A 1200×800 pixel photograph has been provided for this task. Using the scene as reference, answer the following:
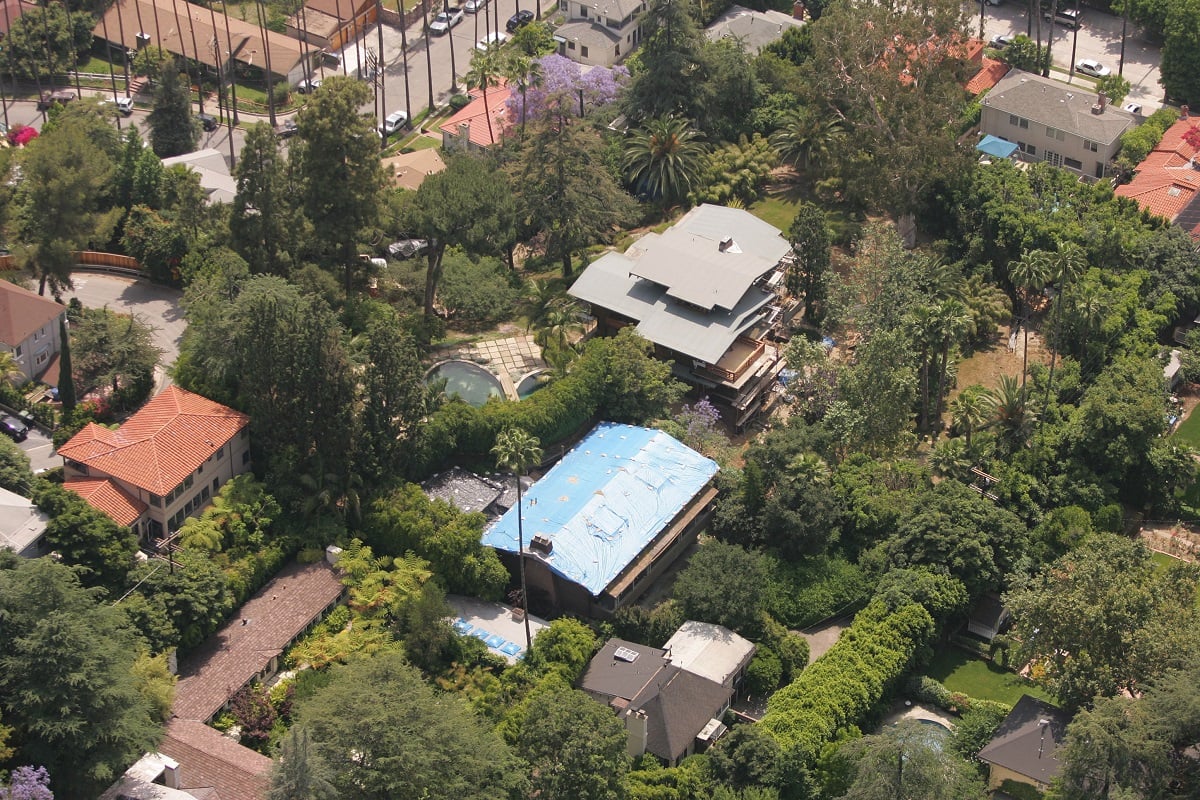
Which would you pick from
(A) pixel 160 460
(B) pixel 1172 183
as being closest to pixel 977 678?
(A) pixel 160 460

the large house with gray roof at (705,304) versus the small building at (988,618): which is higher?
the large house with gray roof at (705,304)

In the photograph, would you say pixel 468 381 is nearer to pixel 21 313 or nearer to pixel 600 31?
pixel 21 313

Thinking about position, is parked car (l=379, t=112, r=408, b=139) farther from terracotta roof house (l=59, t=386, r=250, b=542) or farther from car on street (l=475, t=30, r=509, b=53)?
terracotta roof house (l=59, t=386, r=250, b=542)

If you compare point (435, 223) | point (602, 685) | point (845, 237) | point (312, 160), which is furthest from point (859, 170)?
point (602, 685)

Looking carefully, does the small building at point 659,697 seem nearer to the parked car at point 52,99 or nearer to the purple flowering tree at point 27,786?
the purple flowering tree at point 27,786

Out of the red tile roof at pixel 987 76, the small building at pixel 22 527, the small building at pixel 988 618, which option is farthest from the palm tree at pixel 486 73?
the small building at pixel 988 618

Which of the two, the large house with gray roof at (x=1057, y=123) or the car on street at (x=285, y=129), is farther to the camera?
the car on street at (x=285, y=129)
